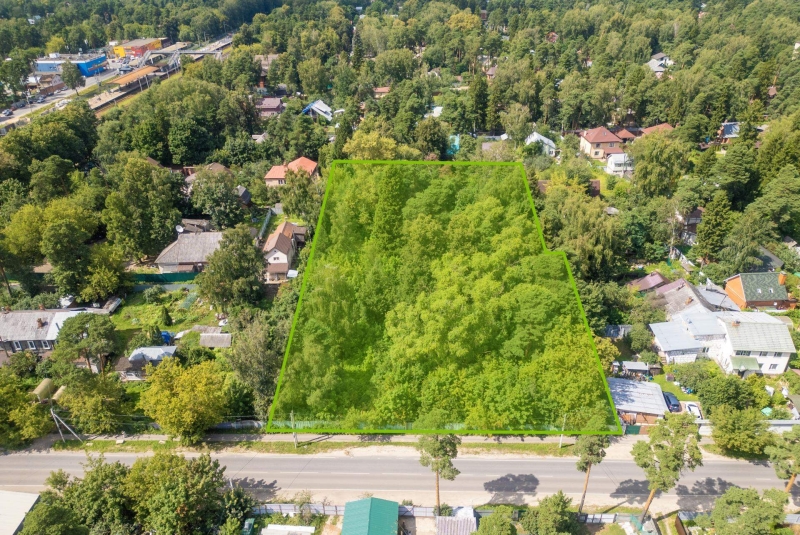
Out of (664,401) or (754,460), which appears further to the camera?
(664,401)

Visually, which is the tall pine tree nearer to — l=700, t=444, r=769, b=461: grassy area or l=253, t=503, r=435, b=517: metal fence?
l=700, t=444, r=769, b=461: grassy area

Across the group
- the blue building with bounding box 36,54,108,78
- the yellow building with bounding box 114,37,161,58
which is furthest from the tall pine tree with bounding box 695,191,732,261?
the yellow building with bounding box 114,37,161,58

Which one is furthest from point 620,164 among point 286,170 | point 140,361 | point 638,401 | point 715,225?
point 140,361

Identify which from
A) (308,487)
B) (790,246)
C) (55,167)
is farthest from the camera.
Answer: (55,167)

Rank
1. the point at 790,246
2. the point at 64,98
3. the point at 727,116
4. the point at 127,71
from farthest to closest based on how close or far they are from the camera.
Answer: the point at 127,71 → the point at 64,98 → the point at 727,116 → the point at 790,246

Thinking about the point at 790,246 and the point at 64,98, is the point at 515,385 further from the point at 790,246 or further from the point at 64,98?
the point at 64,98

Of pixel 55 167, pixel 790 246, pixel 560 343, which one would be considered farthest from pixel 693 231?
pixel 55 167

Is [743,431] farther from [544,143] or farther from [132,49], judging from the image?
[132,49]
